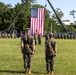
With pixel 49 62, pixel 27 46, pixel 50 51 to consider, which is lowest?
pixel 49 62

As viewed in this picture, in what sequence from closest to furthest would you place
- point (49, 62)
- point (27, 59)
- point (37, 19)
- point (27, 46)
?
point (27, 46), point (27, 59), point (49, 62), point (37, 19)

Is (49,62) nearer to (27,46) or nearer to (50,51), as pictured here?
(50,51)

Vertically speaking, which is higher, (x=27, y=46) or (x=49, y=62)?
(x=27, y=46)

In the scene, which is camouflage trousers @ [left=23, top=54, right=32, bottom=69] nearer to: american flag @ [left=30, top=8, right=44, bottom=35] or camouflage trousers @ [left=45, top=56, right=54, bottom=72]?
camouflage trousers @ [left=45, top=56, right=54, bottom=72]

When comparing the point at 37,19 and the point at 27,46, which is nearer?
the point at 27,46

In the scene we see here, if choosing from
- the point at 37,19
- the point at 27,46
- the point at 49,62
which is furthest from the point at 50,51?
the point at 37,19

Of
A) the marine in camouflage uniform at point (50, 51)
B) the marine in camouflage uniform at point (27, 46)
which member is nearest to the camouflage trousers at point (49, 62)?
the marine in camouflage uniform at point (50, 51)

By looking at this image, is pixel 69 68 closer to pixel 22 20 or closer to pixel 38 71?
pixel 38 71

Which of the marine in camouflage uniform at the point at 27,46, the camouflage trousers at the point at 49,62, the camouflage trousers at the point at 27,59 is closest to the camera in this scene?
the marine in camouflage uniform at the point at 27,46

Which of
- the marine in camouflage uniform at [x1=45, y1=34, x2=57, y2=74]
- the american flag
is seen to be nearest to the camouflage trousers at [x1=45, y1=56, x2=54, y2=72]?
the marine in camouflage uniform at [x1=45, y1=34, x2=57, y2=74]

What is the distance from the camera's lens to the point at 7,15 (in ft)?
306

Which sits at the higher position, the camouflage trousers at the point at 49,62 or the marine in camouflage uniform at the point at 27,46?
the marine in camouflage uniform at the point at 27,46

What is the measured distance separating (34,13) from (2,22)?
162ft

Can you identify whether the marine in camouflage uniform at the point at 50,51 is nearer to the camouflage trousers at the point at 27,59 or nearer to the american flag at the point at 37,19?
the camouflage trousers at the point at 27,59
